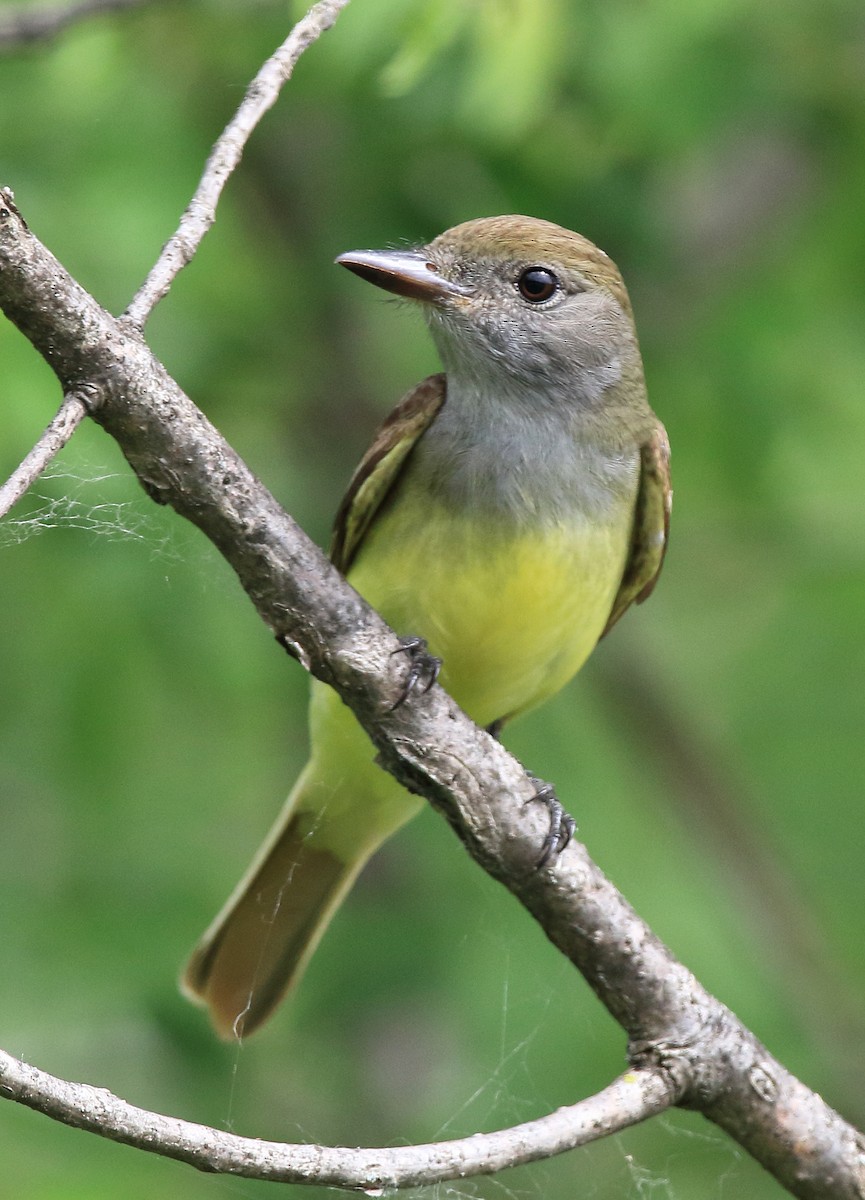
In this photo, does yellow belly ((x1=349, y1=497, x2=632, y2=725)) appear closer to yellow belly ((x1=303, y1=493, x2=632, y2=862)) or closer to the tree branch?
yellow belly ((x1=303, y1=493, x2=632, y2=862))

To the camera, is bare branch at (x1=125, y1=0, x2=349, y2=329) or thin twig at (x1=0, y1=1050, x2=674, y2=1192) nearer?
thin twig at (x1=0, y1=1050, x2=674, y2=1192)

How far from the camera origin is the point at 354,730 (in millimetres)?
4578

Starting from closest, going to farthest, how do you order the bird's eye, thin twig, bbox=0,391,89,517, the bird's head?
thin twig, bbox=0,391,89,517 < the bird's head < the bird's eye

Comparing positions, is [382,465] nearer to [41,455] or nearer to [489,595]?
[489,595]

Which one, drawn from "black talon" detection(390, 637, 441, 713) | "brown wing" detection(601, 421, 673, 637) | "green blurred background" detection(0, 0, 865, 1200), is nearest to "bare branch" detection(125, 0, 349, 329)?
"black talon" detection(390, 637, 441, 713)

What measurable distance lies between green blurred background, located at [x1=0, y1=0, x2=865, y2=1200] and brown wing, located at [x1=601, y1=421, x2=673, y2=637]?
102 centimetres

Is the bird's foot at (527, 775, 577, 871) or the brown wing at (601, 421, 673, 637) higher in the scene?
the brown wing at (601, 421, 673, 637)

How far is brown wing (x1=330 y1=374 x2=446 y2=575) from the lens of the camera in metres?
4.38

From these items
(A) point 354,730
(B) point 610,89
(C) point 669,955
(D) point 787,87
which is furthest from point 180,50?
(C) point 669,955

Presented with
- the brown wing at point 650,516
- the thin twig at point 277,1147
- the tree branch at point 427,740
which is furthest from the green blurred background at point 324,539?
the thin twig at point 277,1147

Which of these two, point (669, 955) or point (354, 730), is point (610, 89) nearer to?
point (354, 730)

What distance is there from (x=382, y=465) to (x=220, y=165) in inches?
57.8

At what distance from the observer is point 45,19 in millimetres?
4059

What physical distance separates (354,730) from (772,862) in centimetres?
270
